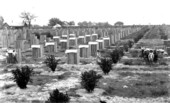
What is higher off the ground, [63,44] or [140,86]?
[63,44]

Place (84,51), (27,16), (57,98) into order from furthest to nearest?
(27,16)
(84,51)
(57,98)

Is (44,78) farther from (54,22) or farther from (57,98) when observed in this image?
(54,22)

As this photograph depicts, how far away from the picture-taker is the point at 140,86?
951 cm

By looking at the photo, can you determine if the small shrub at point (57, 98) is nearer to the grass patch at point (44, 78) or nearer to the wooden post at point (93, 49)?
the grass patch at point (44, 78)

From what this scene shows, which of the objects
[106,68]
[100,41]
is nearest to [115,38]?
[100,41]

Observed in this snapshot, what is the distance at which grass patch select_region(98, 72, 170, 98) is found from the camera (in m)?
8.54

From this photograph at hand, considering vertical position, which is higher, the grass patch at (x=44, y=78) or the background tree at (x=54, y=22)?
the background tree at (x=54, y=22)

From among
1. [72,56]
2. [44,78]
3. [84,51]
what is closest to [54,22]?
[84,51]

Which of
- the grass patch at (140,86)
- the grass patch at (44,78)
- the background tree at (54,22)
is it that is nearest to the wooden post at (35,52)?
the grass patch at (44,78)

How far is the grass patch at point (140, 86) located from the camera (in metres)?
8.54

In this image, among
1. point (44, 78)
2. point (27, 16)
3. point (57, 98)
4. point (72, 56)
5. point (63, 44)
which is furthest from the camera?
point (27, 16)

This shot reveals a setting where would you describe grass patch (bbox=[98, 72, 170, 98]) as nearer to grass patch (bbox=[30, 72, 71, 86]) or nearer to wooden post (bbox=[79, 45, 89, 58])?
grass patch (bbox=[30, 72, 71, 86])

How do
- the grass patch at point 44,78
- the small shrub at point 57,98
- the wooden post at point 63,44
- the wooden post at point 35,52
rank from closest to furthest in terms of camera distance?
1. the small shrub at point 57,98
2. the grass patch at point 44,78
3. the wooden post at point 35,52
4. the wooden post at point 63,44

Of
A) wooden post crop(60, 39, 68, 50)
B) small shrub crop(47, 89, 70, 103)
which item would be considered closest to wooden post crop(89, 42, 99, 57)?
wooden post crop(60, 39, 68, 50)
